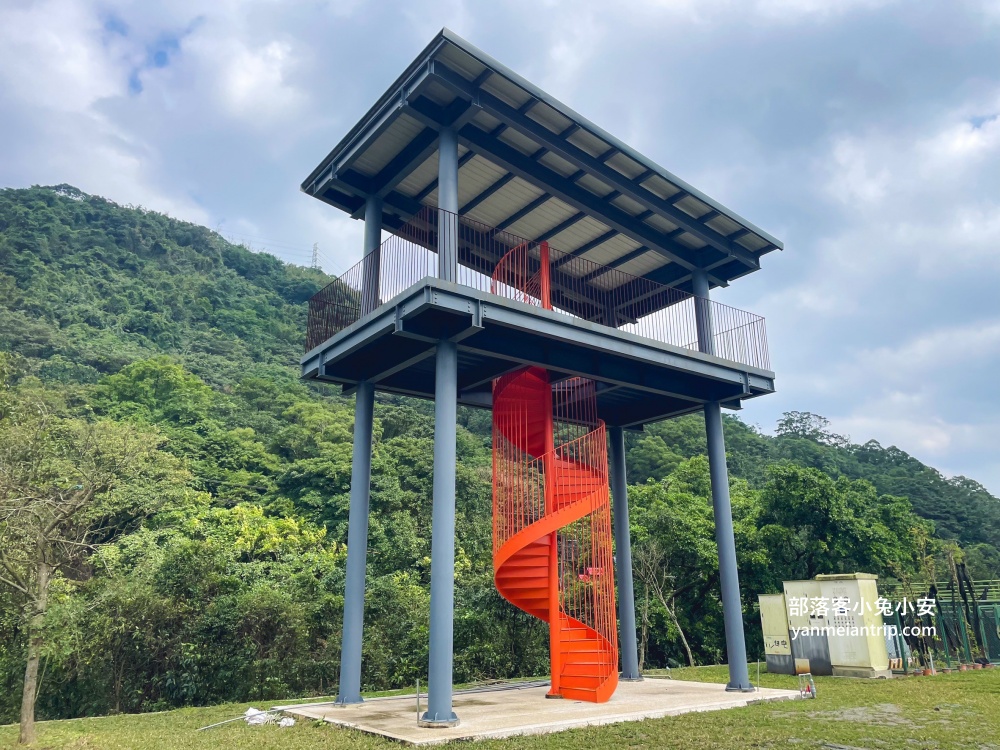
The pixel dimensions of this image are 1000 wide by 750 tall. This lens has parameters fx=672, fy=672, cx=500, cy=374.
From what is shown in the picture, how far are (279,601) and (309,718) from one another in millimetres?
5553

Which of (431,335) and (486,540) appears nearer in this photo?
(431,335)

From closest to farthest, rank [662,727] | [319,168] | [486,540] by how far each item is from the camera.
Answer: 1. [662,727]
2. [319,168]
3. [486,540]

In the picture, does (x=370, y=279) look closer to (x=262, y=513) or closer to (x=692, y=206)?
(x=692, y=206)

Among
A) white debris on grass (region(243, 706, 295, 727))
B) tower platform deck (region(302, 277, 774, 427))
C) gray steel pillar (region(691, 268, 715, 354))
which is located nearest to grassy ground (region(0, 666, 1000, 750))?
white debris on grass (region(243, 706, 295, 727))

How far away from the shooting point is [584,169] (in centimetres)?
987

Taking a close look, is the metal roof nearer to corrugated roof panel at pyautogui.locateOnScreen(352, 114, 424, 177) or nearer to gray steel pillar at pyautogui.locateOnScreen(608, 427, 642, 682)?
corrugated roof panel at pyautogui.locateOnScreen(352, 114, 424, 177)

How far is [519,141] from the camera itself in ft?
31.6

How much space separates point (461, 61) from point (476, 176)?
7.71 ft

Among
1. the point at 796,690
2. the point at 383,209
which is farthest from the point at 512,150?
the point at 796,690

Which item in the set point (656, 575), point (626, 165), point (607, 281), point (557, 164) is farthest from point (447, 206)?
point (656, 575)

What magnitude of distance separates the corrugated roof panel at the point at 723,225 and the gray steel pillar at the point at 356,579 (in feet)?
22.3

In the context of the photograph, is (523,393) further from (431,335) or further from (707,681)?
(707,681)

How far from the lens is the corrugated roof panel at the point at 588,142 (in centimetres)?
951

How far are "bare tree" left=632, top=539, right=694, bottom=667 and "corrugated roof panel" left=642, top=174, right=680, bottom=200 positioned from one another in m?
10.1
